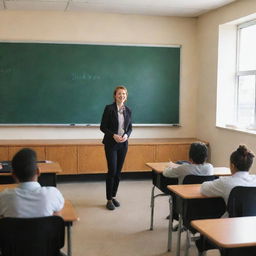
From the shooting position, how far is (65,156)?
624 centimetres

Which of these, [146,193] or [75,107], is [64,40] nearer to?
[75,107]

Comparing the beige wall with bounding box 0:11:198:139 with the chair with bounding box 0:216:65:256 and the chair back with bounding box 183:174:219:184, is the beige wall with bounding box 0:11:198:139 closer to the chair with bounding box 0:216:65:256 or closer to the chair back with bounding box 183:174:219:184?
the chair back with bounding box 183:174:219:184

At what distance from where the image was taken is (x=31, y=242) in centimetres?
228

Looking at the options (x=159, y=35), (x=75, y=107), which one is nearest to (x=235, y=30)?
(x=159, y=35)

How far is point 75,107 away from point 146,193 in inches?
75.8

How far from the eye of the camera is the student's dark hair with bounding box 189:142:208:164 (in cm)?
355

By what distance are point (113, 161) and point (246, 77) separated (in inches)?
103

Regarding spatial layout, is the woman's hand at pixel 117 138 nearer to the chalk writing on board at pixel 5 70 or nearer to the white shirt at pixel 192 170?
the white shirt at pixel 192 170

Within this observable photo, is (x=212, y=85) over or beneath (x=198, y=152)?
over

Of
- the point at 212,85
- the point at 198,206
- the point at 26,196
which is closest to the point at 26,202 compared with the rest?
the point at 26,196

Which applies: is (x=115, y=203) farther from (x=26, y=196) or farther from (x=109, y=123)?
(x=26, y=196)

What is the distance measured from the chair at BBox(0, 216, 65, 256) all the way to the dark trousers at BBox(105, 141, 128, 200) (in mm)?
2630

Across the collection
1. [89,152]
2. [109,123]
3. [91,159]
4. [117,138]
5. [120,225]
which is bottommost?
[120,225]

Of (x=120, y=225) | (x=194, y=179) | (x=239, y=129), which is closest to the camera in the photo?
(x=194, y=179)
